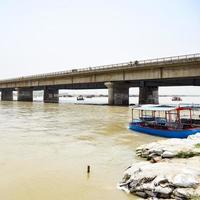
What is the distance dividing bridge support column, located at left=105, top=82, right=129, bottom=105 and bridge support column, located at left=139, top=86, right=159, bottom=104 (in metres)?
4.81

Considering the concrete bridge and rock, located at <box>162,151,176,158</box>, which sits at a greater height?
the concrete bridge

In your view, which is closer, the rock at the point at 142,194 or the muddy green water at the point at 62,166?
the rock at the point at 142,194

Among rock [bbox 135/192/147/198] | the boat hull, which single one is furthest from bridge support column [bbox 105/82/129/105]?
rock [bbox 135/192/147/198]

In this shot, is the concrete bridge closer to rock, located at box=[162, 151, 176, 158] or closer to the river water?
the river water

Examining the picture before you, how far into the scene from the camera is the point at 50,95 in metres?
94.4

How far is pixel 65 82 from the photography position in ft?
249

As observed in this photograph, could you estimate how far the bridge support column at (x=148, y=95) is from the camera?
61281 mm

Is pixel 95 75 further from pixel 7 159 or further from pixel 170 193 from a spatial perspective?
pixel 170 193

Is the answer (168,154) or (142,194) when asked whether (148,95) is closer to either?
(168,154)

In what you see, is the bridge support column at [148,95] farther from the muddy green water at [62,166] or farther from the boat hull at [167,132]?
the muddy green water at [62,166]

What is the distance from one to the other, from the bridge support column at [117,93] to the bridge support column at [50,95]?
1330 inches

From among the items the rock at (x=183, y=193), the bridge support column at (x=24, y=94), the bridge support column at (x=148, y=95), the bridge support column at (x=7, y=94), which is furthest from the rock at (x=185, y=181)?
the bridge support column at (x=7, y=94)

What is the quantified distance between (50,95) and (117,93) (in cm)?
3577

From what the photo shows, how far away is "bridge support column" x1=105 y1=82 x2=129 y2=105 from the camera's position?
63.2m
